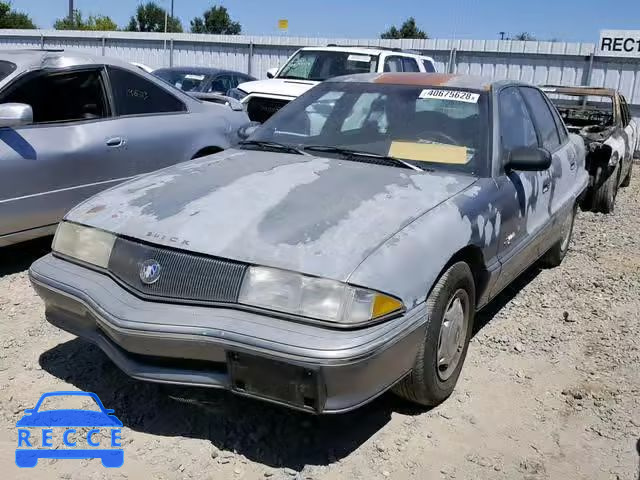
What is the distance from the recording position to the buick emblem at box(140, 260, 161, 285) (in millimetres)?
2771

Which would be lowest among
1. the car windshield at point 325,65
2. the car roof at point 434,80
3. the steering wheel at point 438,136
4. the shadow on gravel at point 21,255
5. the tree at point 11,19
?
the shadow on gravel at point 21,255

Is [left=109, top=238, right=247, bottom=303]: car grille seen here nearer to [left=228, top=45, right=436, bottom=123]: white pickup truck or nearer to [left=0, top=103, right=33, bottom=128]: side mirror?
[left=0, top=103, right=33, bottom=128]: side mirror

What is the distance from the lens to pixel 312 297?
2553 mm

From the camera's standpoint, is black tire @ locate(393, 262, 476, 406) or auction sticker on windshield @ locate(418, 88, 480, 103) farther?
auction sticker on windshield @ locate(418, 88, 480, 103)

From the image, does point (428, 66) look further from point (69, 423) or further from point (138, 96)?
point (69, 423)

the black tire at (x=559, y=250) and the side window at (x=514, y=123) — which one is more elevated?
the side window at (x=514, y=123)

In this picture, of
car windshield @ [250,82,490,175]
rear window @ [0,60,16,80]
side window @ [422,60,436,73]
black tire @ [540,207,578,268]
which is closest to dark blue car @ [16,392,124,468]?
car windshield @ [250,82,490,175]

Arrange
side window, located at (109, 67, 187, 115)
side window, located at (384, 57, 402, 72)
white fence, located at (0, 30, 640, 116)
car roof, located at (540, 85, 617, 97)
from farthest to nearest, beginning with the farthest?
white fence, located at (0, 30, 640, 116) → side window, located at (384, 57, 402, 72) → car roof, located at (540, 85, 617, 97) → side window, located at (109, 67, 187, 115)

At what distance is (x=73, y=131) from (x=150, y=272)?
255 cm

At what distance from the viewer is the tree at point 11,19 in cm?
4075

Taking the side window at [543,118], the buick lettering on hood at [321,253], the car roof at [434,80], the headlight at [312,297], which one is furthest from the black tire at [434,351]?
the side window at [543,118]

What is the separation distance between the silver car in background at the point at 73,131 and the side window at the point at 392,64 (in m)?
4.58

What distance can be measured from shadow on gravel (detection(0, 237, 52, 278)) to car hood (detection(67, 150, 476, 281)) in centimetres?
192

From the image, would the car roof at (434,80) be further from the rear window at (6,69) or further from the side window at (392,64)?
the side window at (392,64)
